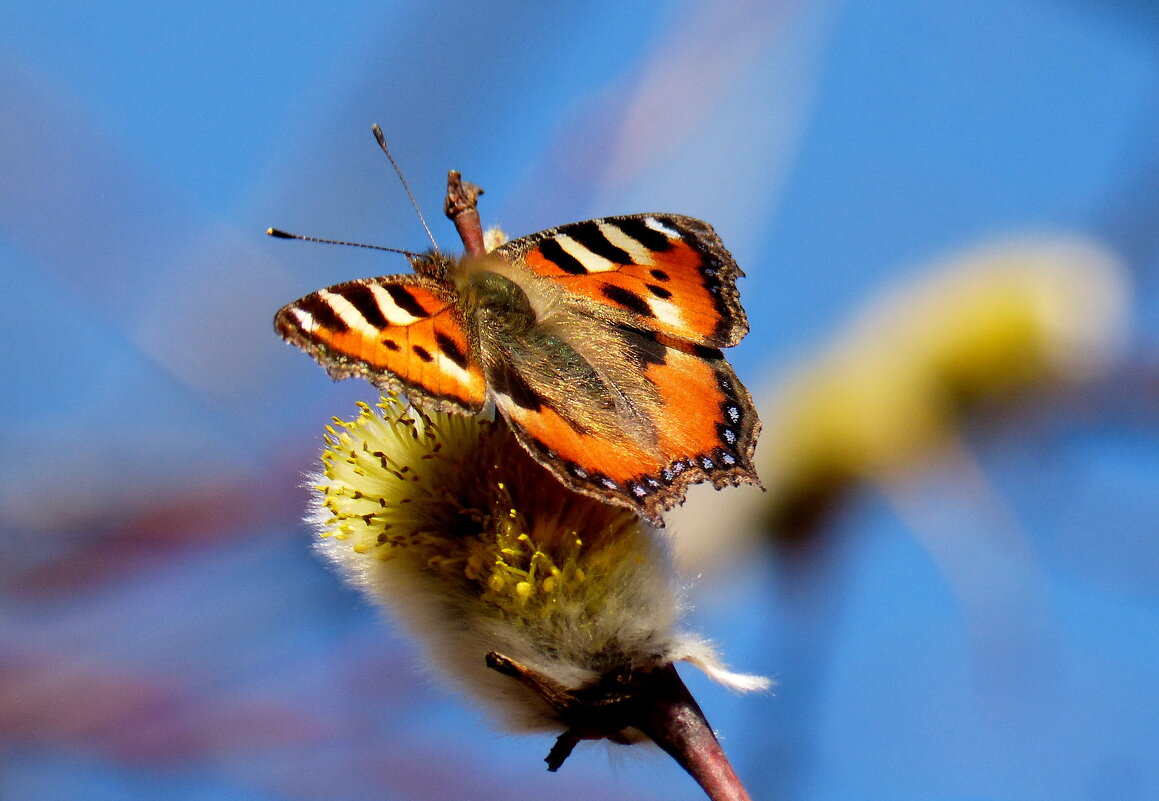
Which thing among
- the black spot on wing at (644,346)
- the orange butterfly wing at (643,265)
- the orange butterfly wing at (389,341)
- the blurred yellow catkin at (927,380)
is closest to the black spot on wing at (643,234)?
the orange butterfly wing at (643,265)

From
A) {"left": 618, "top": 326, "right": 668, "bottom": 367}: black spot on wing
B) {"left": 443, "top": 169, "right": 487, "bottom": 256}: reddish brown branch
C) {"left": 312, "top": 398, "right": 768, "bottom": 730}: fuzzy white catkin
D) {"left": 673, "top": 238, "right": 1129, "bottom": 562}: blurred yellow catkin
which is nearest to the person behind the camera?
{"left": 312, "top": 398, "right": 768, "bottom": 730}: fuzzy white catkin

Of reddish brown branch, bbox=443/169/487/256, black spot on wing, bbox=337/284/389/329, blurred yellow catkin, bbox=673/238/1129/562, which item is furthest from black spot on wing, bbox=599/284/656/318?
blurred yellow catkin, bbox=673/238/1129/562

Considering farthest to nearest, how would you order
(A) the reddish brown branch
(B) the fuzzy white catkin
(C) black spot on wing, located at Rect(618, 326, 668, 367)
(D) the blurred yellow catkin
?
(D) the blurred yellow catkin → (C) black spot on wing, located at Rect(618, 326, 668, 367) → (A) the reddish brown branch → (B) the fuzzy white catkin

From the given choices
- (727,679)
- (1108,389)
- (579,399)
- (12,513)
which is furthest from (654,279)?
(1108,389)

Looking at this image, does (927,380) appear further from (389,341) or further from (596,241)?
(389,341)

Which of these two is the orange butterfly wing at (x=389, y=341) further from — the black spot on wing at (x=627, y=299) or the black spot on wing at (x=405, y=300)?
the black spot on wing at (x=627, y=299)

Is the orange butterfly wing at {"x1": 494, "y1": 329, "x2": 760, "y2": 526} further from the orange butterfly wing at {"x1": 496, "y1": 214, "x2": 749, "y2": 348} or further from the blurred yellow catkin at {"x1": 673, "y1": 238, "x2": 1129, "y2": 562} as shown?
the blurred yellow catkin at {"x1": 673, "y1": 238, "x2": 1129, "y2": 562}

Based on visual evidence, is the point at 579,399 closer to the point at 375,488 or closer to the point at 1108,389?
the point at 375,488

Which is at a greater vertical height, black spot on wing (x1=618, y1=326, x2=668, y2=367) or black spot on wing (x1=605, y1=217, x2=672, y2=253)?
black spot on wing (x1=605, y1=217, x2=672, y2=253)
